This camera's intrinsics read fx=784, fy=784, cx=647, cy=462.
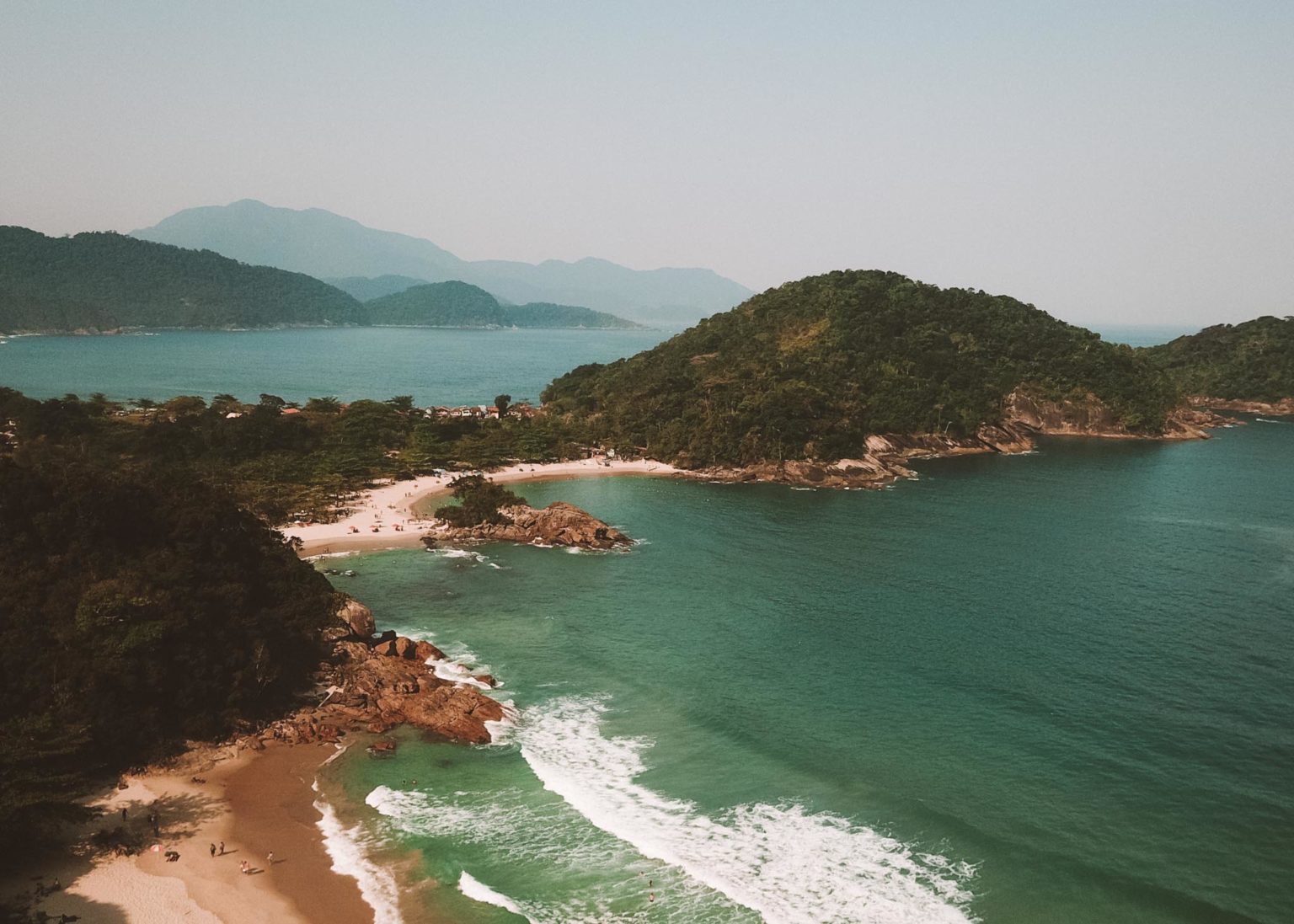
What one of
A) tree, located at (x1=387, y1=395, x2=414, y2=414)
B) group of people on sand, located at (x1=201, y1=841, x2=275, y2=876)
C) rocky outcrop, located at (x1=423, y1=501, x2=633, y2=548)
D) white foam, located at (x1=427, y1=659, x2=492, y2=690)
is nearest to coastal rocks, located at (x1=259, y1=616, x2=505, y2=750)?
white foam, located at (x1=427, y1=659, x2=492, y2=690)

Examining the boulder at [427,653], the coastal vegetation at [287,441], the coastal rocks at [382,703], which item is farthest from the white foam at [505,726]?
the coastal vegetation at [287,441]

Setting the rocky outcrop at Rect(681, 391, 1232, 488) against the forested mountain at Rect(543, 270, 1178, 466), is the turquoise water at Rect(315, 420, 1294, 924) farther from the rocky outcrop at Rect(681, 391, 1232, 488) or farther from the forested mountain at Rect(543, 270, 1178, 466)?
the forested mountain at Rect(543, 270, 1178, 466)

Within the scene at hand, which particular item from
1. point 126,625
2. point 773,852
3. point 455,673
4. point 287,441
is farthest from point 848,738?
point 287,441

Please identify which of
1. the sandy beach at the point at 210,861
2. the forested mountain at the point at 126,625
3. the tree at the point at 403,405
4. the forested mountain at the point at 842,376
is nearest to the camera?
the sandy beach at the point at 210,861

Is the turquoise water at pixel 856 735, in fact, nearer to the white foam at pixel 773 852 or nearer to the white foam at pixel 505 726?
the white foam at pixel 773 852

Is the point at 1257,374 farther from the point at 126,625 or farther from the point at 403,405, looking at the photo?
the point at 126,625

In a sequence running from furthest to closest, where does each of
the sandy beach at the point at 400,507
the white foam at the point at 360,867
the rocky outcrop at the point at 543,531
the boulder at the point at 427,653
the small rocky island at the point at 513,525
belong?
the small rocky island at the point at 513,525
the rocky outcrop at the point at 543,531
the sandy beach at the point at 400,507
the boulder at the point at 427,653
the white foam at the point at 360,867

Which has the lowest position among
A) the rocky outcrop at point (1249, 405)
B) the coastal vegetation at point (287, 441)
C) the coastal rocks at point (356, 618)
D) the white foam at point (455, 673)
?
the white foam at point (455, 673)
